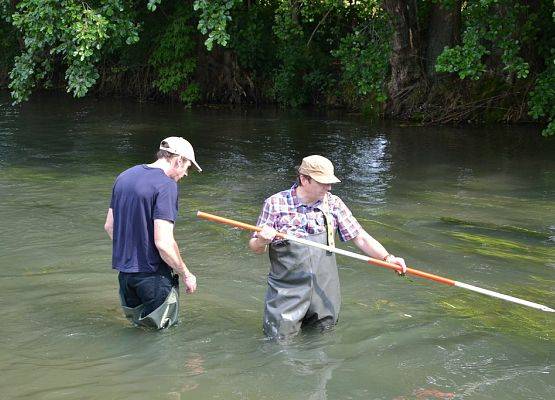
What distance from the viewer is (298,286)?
6.24m

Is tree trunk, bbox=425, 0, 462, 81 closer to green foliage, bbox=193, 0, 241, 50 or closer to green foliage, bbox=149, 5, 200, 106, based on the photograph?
green foliage, bbox=149, 5, 200, 106

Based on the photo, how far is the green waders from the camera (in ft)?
20.3

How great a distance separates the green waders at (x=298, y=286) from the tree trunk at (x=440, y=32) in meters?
15.8

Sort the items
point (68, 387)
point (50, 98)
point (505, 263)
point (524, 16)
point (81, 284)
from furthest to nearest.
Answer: point (50, 98) → point (524, 16) → point (505, 263) → point (81, 284) → point (68, 387)

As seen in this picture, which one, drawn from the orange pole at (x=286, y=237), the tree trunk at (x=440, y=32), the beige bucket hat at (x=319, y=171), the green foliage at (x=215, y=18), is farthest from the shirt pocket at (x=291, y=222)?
the tree trunk at (x=440, y=32)

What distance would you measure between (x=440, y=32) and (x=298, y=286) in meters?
16.4

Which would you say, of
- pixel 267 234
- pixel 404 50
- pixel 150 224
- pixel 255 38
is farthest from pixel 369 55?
pixel 267 234

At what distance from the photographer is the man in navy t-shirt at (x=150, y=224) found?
6090 mm

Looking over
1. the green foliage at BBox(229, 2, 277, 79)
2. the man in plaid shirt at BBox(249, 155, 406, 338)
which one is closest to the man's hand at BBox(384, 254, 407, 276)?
the man in plaid shirt at BBox(249, 155, 406, 338)

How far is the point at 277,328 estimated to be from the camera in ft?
21.2

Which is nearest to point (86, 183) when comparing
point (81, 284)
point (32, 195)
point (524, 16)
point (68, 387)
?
point (32, 195)

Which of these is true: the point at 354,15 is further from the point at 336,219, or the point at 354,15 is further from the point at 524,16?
the point at 336,219

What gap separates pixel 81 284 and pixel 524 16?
1291 centimetres

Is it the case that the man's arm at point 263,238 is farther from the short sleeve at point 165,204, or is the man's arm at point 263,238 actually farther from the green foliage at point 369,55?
the green foliage at point 369,55
